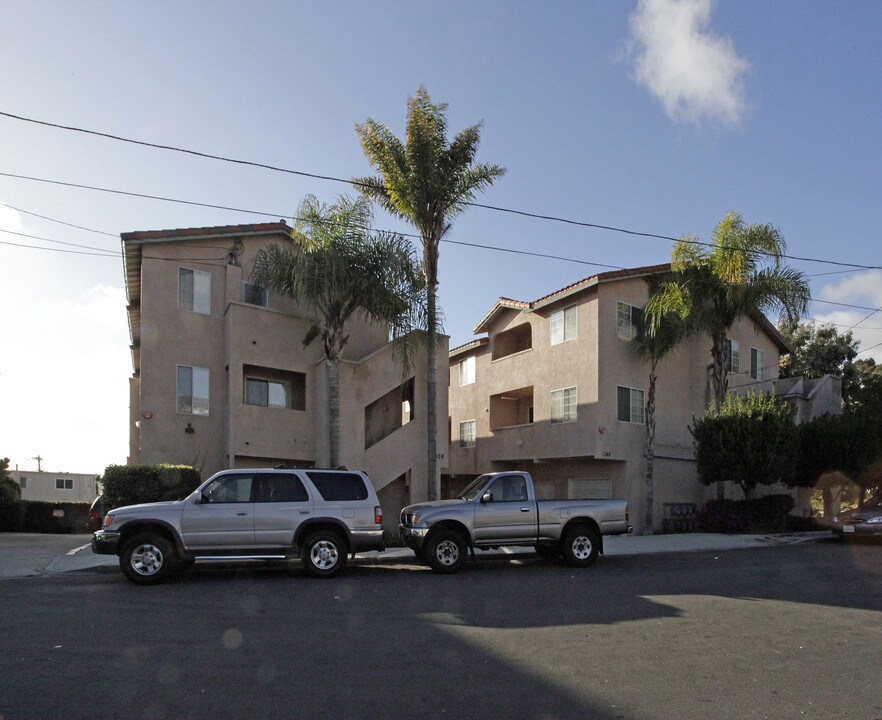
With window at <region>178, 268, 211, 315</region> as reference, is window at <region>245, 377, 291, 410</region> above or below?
below

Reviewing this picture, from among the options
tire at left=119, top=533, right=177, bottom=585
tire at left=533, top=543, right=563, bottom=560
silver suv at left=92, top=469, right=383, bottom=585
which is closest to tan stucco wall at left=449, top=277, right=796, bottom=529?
tire at left=533, top=543, right=563, bottom=560

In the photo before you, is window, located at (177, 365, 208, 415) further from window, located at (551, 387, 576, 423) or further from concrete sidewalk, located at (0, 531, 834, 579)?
window, located at (551, 387, 576, 423)

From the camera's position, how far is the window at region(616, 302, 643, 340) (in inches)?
1059

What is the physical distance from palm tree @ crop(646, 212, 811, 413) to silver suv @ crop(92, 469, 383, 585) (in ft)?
47.8

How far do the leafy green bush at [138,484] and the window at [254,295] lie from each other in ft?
20.5

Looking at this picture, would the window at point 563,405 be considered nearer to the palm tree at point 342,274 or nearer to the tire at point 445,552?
the palm tree at point 342,274

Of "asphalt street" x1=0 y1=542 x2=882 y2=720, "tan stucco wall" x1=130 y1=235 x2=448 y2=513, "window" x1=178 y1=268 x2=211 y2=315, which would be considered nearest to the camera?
"asphalt street" x1=0 y1=542 x2=882 y2=720

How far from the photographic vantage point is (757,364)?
3181 centimetres

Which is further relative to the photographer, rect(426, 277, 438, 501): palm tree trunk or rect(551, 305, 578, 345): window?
rect(551, 305, 578, 345): window

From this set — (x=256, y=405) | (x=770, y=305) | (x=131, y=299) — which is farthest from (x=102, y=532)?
(x=770, y=305)

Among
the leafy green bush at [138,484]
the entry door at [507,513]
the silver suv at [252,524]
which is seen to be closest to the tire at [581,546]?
the entry door at [507,513]

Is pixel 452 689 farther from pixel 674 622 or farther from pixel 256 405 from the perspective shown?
pixel 256 405

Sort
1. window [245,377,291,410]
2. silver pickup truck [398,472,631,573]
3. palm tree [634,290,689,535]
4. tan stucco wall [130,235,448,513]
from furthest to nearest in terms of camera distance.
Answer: palm tree [634,290,689,535] < window [245,377,291,410] < tan stucco wall [130,235,448,513] < silver pickup truck [398,472,631,573]

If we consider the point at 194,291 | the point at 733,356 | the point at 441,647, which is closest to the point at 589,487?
the point at 733,356
